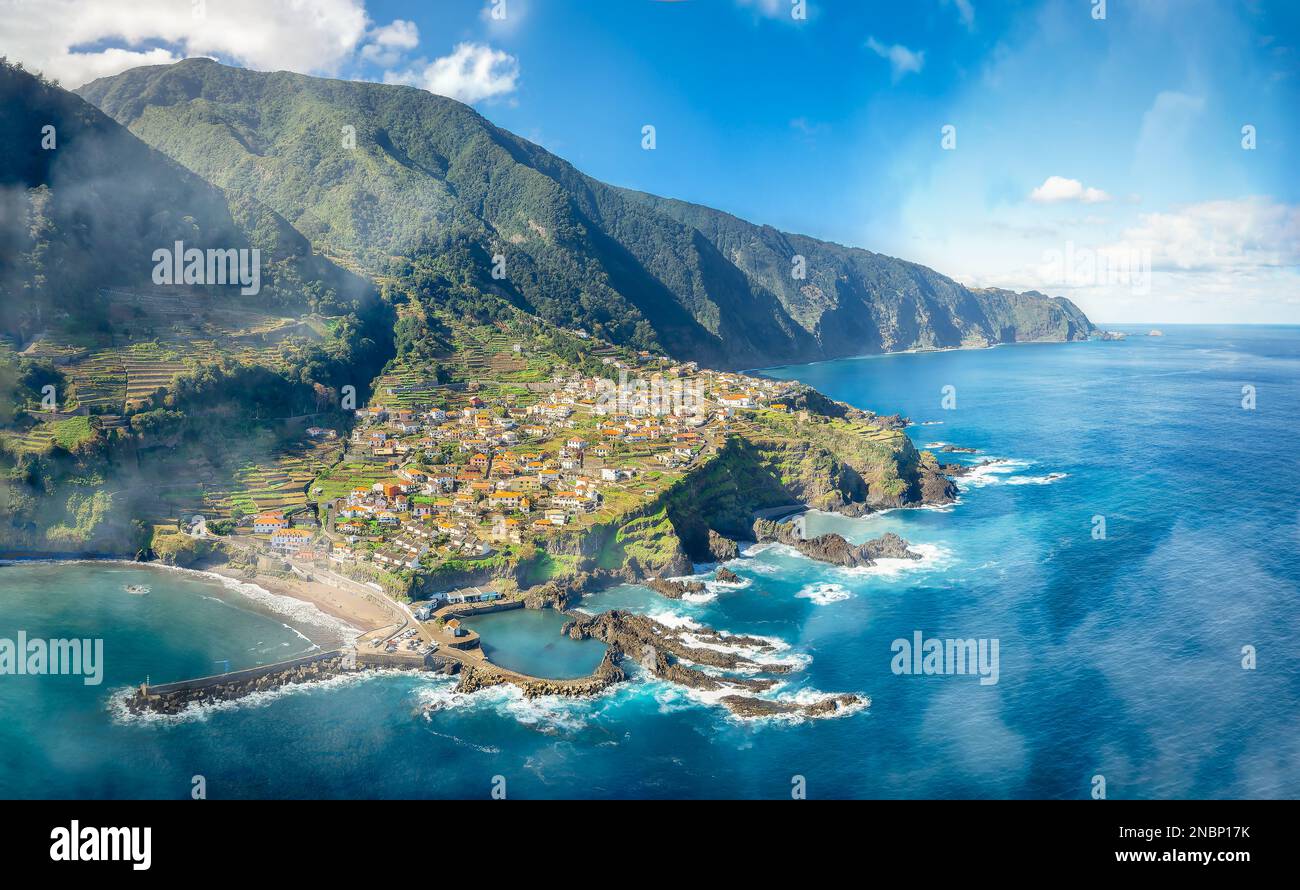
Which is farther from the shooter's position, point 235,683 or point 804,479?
point 804,479

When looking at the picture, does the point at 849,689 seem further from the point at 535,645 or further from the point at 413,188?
the point at 413,188

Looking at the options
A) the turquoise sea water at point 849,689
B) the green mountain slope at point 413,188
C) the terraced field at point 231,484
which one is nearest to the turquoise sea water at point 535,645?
the turquoise sea water at point 849,689

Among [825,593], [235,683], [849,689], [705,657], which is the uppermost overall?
[825,593]

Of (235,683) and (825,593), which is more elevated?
(825,593)

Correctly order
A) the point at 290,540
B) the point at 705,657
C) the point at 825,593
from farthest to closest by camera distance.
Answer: the point at 290,540, the point at 825,593, the point at 705,657

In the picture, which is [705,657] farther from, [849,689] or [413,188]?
[413,188]

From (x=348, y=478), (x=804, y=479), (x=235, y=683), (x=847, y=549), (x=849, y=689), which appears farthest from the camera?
(x=804, y=479)

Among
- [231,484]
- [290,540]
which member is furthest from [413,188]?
[290,540]

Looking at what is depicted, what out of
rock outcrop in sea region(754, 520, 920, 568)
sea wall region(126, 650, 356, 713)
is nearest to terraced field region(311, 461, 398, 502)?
sea wall region(126, 650, 356, 713)
